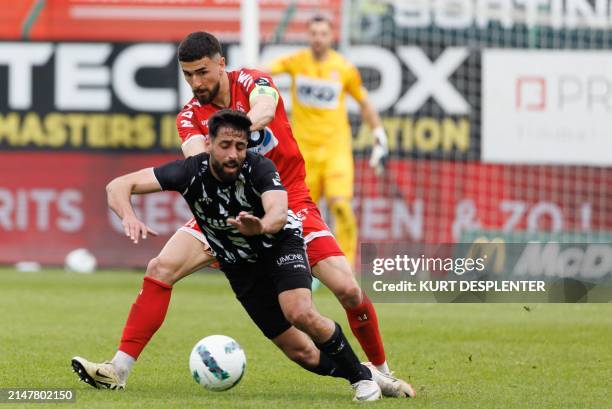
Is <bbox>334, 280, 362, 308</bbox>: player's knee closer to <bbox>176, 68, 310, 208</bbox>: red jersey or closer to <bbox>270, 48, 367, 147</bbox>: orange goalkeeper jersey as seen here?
<bbox>176, 68, 310, 208</bbox>: red jersey

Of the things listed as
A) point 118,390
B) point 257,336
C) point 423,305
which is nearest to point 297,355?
point 118,390

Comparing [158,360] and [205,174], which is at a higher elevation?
[205,174]

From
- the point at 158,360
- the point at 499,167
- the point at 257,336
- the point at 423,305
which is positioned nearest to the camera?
the point at 158,360

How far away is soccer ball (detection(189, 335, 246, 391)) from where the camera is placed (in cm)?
738

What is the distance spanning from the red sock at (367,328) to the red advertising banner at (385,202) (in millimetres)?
9046

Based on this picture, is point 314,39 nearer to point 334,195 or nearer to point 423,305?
point 334,195

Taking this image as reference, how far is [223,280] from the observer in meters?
Result: 16.2

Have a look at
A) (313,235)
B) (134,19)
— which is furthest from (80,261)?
(313,235)

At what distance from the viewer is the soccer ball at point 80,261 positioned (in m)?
17.0

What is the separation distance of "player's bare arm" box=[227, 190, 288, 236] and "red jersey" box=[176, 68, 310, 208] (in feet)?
3.22

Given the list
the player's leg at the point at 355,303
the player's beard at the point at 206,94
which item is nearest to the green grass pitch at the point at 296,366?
the player's leg at the point at 355,303

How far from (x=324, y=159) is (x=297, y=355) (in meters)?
6.86

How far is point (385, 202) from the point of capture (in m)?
17.0

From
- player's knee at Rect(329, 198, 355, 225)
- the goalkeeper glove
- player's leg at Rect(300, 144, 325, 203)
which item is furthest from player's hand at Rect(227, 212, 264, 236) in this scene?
the goalkeeper glove
